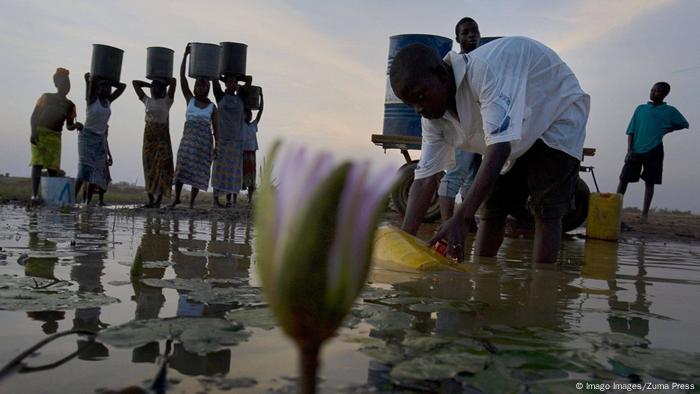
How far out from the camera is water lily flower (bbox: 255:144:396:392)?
1.28ft

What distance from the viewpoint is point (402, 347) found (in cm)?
118

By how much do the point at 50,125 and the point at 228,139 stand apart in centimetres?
225

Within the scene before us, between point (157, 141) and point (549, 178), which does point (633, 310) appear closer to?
point (549, 178)

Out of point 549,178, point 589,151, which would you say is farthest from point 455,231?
point 589,151

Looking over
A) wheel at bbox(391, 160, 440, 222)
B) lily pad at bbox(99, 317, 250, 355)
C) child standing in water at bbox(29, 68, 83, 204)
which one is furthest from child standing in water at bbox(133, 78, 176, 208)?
lily pad at bbox(99, 317, 250, 355)

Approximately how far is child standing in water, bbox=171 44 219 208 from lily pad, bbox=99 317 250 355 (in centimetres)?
662

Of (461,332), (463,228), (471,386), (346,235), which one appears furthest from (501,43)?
(346,235)

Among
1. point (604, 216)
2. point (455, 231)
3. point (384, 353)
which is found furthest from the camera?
point (604, 216)

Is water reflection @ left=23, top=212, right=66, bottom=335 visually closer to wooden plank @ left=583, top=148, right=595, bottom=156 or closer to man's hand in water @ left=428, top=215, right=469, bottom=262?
man's hand in water @ left=428, top=215, right=469, bottom=262

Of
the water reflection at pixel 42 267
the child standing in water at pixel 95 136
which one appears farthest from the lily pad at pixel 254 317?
the child standing in water at pixel 95 136

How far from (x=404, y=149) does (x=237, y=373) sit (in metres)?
6.42

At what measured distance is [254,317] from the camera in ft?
4.54

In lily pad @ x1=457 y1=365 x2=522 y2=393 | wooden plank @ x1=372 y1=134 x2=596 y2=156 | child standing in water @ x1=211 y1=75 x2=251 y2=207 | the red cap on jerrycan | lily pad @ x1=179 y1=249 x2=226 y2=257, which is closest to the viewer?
lily pad @ x1=457 y1=365 x2=522 y2=393

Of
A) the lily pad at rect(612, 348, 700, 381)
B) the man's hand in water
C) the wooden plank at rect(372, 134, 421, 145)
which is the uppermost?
the wooden plank at rect(372, 134, 421, 145)
